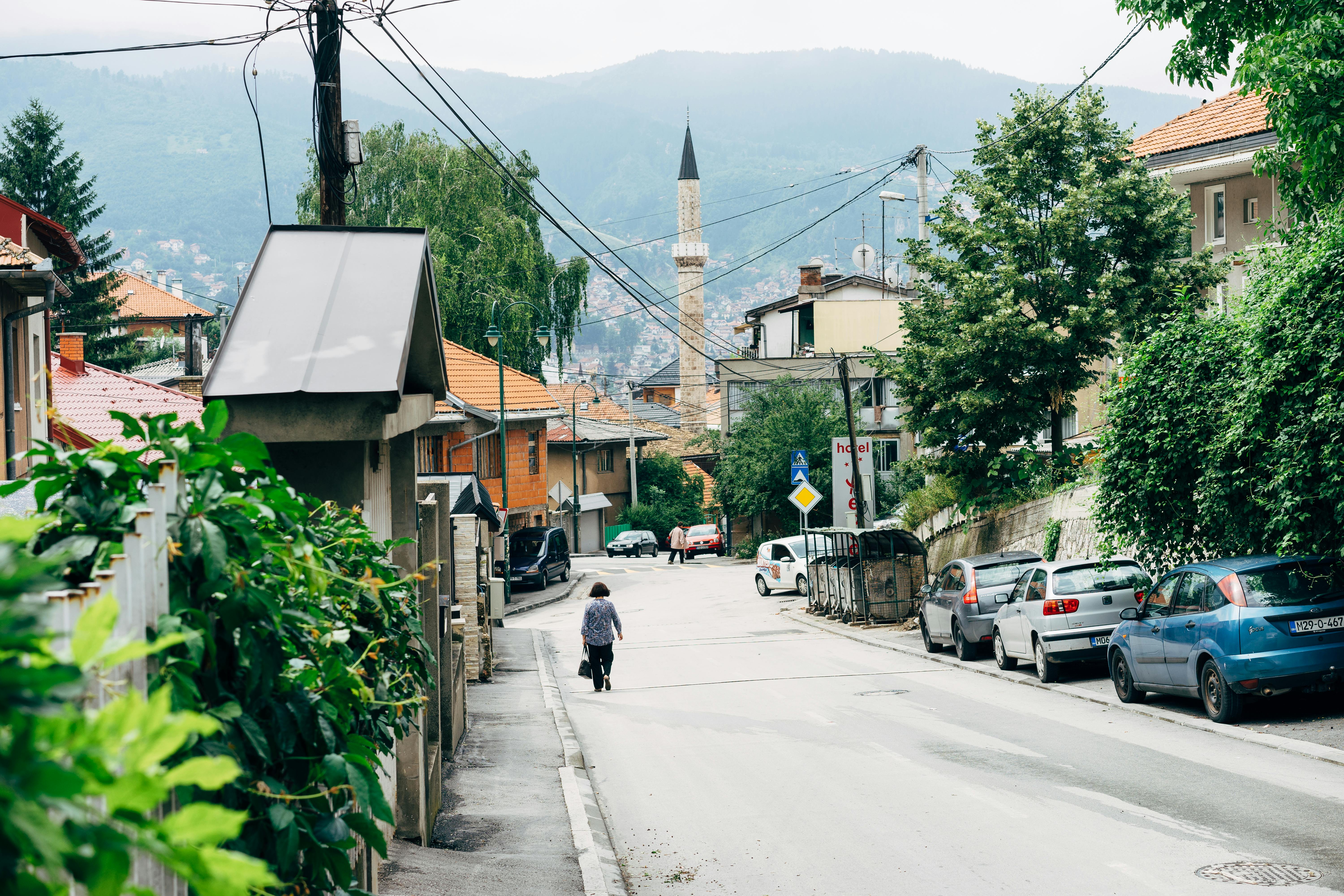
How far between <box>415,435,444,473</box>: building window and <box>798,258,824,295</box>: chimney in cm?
2684

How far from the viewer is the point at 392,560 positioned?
8109mm

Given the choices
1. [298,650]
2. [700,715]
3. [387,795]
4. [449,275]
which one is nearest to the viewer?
[298,650]

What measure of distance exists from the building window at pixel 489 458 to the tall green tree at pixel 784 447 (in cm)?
1036

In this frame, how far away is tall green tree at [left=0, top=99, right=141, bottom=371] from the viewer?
49688mm

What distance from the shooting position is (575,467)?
6650 cm

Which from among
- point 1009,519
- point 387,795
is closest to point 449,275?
point 1009,519

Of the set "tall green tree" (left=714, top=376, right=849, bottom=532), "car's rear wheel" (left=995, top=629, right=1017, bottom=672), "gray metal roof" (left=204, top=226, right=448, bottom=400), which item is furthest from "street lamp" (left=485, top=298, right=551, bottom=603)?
"gray metal roof" (left=204, top=226, right=448, bottom=400)

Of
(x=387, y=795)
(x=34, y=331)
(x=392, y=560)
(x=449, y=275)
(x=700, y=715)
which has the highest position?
(x=449, y=275)

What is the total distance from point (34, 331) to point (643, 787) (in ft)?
60.5

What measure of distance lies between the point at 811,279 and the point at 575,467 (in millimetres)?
16741

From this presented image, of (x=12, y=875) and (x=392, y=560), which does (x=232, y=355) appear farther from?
(x=12, y=875)

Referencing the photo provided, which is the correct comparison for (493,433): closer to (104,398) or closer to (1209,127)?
(104,398)

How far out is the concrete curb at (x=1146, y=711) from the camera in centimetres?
1120

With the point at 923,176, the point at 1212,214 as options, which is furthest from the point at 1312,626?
the point at 923,176
